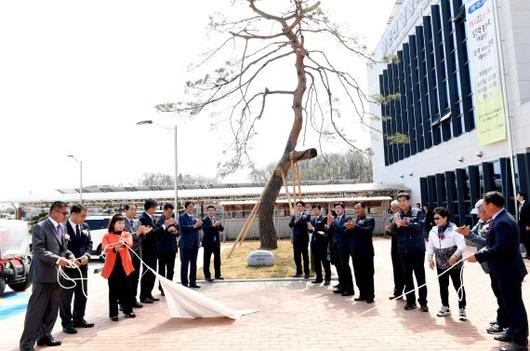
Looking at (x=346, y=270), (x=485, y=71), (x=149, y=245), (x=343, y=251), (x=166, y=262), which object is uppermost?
(x=485, y=71)

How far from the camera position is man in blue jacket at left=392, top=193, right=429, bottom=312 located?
22.7ft

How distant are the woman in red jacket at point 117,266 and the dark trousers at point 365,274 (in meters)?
4.12

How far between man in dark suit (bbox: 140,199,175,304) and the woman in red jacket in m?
1.10

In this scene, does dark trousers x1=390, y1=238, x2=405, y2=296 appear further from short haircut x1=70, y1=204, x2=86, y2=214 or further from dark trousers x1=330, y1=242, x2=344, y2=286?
short haircut x1=70, y1=204, x2=86, y2=214

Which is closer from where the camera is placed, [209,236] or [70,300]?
[70,300]

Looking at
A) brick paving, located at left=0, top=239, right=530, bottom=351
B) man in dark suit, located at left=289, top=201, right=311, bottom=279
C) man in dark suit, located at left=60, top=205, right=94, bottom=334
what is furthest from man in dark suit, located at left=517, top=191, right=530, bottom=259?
man in dark suit, located at left=60, top=205, right=94, bottom=334

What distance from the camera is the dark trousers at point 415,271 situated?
693 cm

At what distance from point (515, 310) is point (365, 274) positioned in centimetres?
321

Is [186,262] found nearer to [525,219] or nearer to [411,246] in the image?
[411,246]

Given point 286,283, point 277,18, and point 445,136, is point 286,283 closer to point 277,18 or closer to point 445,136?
point 277,18

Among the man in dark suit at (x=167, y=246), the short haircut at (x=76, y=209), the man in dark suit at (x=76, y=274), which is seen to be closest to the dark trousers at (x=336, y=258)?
the man in dark suit at (x=167, y=246)

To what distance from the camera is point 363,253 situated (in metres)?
7.88

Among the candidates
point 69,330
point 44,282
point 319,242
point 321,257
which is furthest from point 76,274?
point 321,257

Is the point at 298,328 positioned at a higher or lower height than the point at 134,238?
lower
